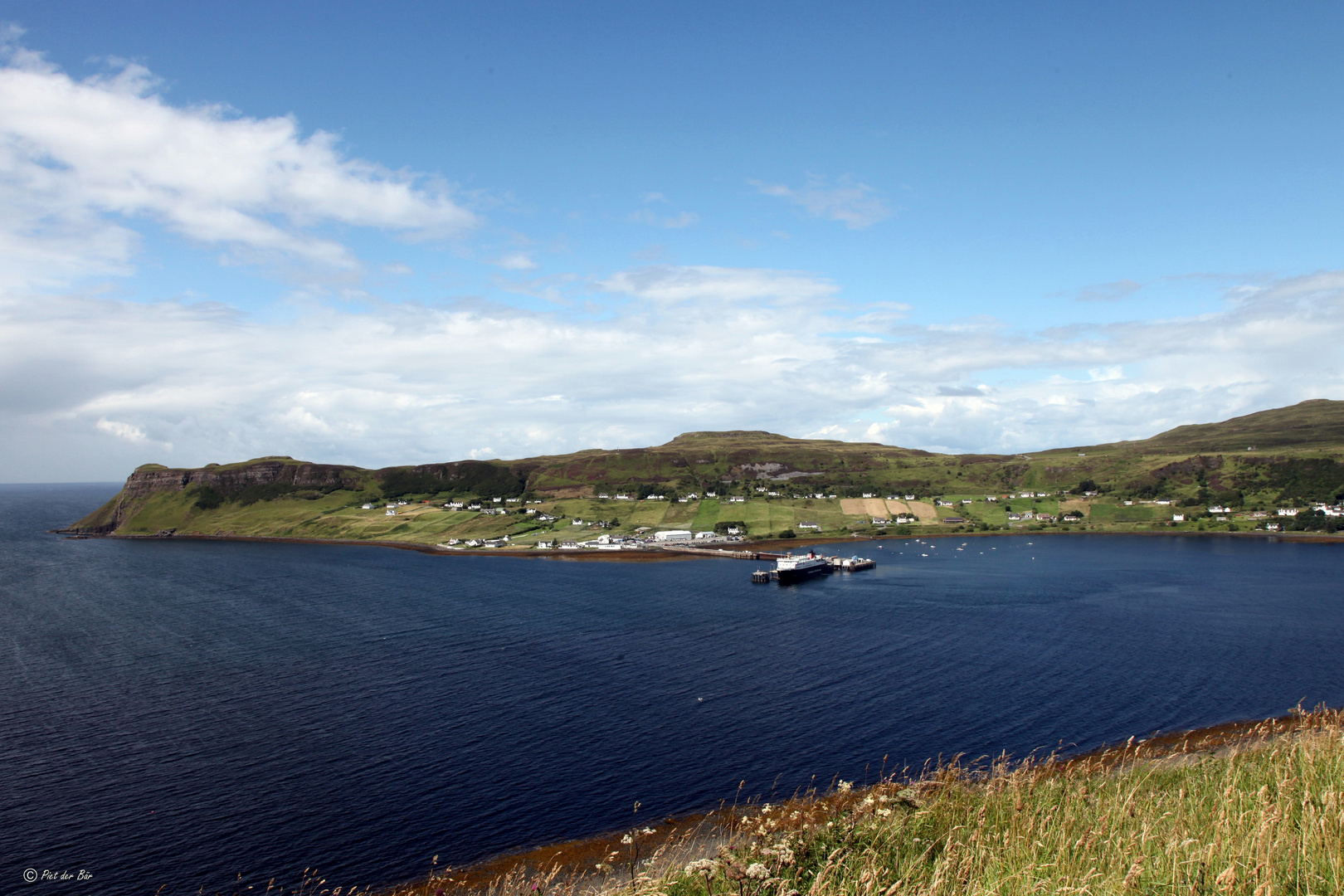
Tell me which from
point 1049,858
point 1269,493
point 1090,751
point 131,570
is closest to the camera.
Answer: point 1049,858

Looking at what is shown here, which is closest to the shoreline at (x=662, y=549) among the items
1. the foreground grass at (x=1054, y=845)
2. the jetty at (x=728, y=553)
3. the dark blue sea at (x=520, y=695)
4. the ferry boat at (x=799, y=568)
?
the jetty at (x=728, y=553)

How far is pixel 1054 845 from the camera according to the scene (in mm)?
11141

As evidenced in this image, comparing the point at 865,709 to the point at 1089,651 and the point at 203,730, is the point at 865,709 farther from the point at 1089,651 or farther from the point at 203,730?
the point at 203,730

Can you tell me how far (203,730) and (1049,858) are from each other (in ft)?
192

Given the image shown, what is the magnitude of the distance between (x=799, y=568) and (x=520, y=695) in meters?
80.2

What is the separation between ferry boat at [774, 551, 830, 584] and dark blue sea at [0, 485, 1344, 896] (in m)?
8.82

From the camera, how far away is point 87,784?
140 feet

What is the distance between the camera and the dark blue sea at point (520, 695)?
38406mm

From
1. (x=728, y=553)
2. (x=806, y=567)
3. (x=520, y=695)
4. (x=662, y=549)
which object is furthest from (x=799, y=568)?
(x=520, y=695)

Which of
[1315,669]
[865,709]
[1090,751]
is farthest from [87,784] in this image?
[1315,669]

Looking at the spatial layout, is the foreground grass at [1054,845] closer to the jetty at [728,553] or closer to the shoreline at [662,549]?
the jetty at [728,553]

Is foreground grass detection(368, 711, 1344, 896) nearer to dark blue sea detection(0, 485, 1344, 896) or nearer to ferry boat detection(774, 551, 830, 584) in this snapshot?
dark blue sea detection(0, 485, 1344, 896)

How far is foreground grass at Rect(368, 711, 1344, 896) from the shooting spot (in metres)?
8.69

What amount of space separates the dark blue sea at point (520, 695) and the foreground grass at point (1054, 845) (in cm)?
2376
